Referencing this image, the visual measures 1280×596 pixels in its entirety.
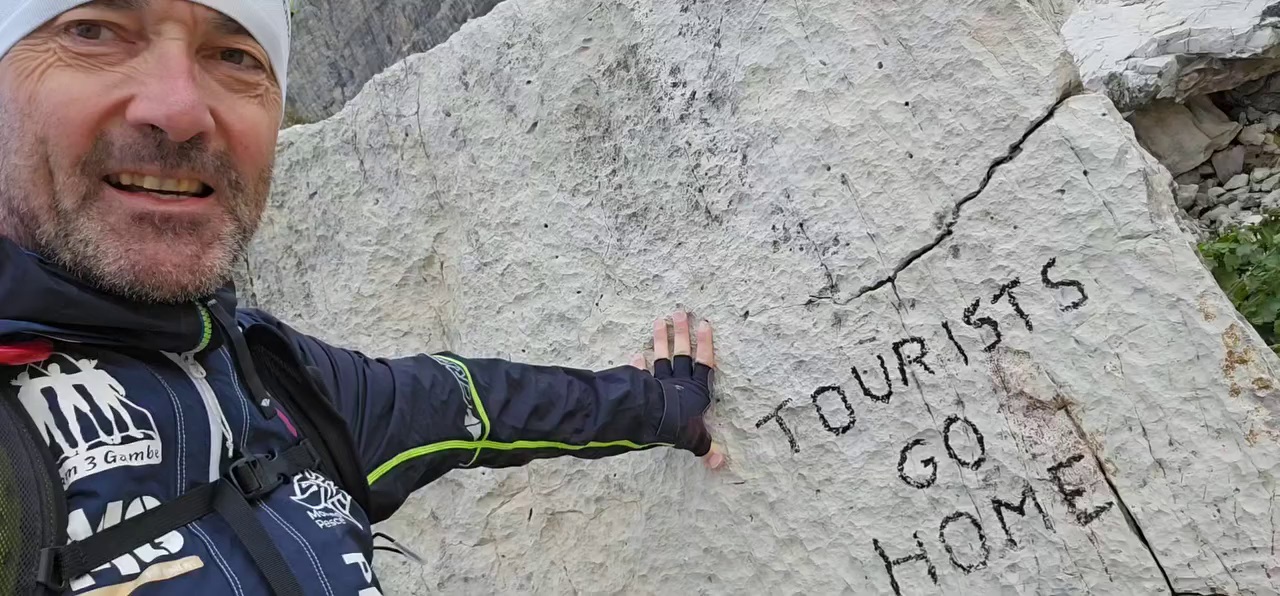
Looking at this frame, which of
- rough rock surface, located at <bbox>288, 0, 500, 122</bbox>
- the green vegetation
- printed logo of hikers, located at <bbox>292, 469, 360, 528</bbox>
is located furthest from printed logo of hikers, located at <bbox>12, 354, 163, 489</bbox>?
rough rock surface, located at <bbox>288, 0, 500, 122</bbox>

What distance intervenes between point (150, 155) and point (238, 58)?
0.24 metres

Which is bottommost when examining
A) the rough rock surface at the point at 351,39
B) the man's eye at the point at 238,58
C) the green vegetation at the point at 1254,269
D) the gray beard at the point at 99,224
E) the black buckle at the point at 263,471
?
the green vegetation at the point at 1254,269

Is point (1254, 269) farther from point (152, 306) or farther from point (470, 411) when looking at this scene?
point (152, 306)

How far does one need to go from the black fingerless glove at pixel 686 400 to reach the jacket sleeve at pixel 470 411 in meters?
0.01

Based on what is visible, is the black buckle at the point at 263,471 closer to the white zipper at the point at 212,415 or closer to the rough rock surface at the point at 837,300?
the white zipper at the point at 212,415

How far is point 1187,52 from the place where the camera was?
350 cm

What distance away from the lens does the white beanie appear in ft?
4.00

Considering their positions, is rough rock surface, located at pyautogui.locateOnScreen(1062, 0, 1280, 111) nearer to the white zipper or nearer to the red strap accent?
the white zipper

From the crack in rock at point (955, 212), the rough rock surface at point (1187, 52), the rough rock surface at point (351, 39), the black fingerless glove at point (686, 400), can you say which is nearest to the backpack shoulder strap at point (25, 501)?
the black fingerless glove at point (686, 400)

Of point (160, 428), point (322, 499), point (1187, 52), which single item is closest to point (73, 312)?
point (160, 428)

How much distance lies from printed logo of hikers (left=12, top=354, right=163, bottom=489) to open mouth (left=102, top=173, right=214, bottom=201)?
25cm

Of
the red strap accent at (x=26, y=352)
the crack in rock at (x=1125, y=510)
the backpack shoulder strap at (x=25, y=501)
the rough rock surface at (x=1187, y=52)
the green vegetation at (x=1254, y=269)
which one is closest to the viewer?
the backpack shoulder strap at (x=25, y=501)

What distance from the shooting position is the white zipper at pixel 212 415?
4.16ft

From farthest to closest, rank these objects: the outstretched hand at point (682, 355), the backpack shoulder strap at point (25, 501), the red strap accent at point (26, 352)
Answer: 1. the outstretched hand at point (682, 355)
2. the red strap accent at point (26, 352)
3. the backpack shoulder strap at point (25, 501)
